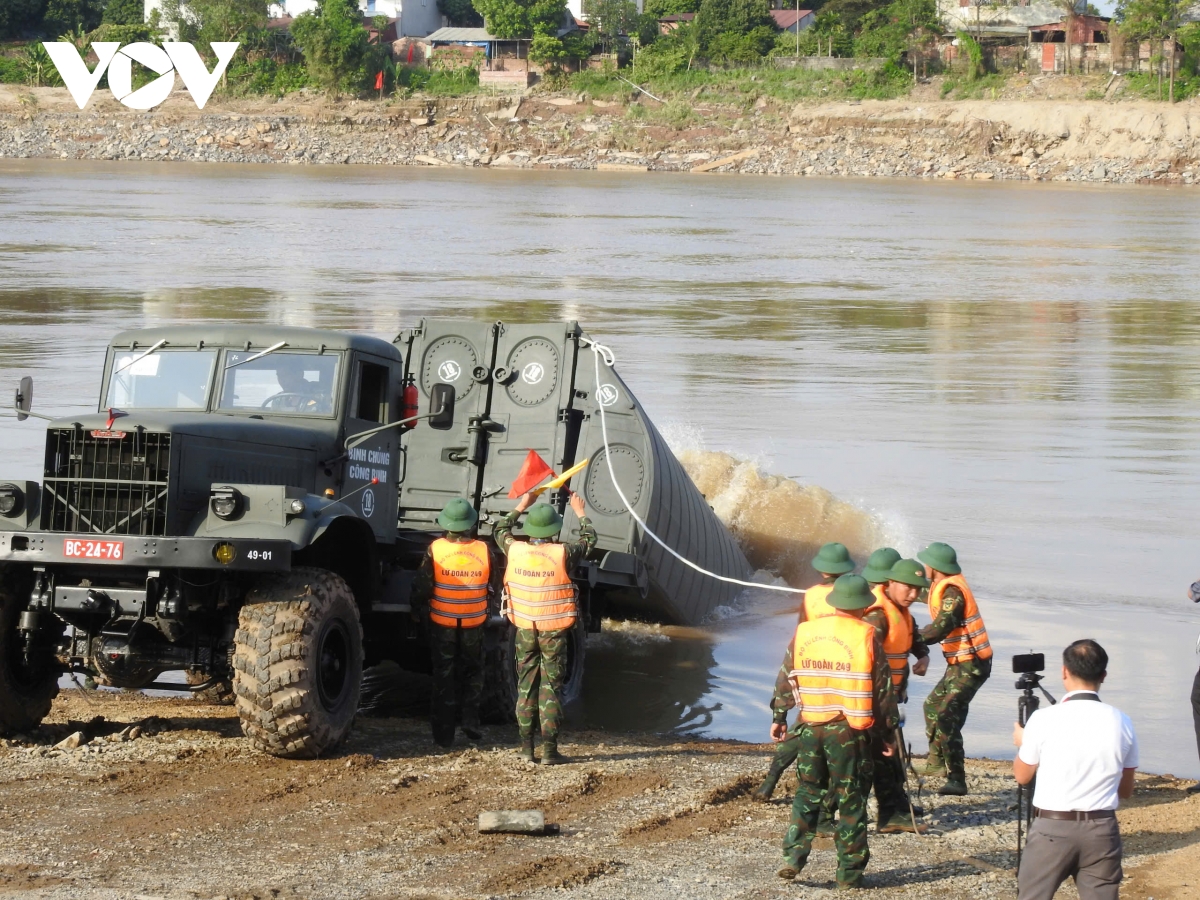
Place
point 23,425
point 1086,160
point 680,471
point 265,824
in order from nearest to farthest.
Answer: point 265,824 < point 680,471 < point 23,425 < point 1086,160

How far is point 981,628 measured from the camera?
8.95 m

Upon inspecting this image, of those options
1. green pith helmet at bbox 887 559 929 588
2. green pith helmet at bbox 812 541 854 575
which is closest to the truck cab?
green pith helmet at bbox 812 541 854 575

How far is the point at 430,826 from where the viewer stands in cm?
764

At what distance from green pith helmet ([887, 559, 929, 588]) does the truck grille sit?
3.54 m

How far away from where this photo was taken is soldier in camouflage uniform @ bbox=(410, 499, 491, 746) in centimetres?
928

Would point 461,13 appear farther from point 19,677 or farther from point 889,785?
point 889,785

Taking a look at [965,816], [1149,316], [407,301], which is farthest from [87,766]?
[1149,316]

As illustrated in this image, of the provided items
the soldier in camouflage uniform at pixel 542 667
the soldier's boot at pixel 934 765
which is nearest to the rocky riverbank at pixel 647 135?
the soldier's boot at pixel 934 765

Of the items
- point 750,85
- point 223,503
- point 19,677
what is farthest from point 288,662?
point 750,85

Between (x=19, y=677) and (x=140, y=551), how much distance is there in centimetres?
134

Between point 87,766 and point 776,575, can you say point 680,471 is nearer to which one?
point 776,575

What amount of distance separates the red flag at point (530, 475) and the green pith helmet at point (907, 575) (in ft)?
12.5

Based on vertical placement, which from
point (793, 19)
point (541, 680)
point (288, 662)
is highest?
point (793, 19)

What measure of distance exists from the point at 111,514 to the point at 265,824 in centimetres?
174
